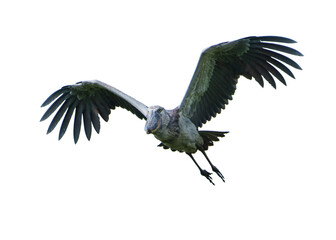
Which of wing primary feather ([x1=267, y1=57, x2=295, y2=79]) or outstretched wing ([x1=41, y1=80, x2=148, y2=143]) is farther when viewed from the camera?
outstretched wing ([x1=41, y1=80, x2=148, y2=143])

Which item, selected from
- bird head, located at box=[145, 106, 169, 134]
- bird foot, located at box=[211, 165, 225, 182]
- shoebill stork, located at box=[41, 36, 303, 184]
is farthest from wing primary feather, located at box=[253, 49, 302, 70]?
bird foot, located at box=[211, 165, 225, 182]

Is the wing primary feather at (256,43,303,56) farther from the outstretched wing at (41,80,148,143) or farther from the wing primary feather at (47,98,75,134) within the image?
the wing primary feather at (47,98,75,134)

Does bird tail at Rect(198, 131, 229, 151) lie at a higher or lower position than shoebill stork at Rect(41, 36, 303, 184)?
lower


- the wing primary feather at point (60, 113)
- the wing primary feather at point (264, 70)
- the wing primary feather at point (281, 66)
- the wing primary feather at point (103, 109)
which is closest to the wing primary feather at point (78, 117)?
the wing primary feather at point (60, 113)

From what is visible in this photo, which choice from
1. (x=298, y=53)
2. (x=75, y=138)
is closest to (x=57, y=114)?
(x=75, y=138)

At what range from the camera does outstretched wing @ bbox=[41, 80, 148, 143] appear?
1199cm

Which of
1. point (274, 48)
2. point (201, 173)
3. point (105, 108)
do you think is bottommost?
point (201, 173)

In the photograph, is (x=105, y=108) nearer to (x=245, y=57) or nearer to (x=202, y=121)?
(x=202, y=121)

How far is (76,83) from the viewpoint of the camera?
11.9 metres

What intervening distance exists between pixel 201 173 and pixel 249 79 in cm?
162

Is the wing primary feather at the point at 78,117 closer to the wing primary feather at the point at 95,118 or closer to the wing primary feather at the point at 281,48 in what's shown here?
the wing primary feather at the point at 95,118

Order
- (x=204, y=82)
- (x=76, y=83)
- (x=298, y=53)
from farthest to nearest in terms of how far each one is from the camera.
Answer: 1. (x=76, y=83)
2. (x=204, y=82)
3. (x=298, y=53)

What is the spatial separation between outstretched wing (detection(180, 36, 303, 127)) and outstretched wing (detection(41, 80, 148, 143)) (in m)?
1.09

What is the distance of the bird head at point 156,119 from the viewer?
1052 centimetres
